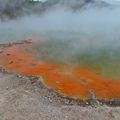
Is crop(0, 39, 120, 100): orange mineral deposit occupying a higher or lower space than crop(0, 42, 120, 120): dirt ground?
lower

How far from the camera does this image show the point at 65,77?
17000 millimetres

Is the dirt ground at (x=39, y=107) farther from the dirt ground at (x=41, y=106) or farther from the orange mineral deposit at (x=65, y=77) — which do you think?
the orange mineral deposit at (x=65, y=77)

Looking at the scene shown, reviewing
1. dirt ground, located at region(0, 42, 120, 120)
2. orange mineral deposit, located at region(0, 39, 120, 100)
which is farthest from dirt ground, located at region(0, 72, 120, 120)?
orange mineral deposit, located at region(0, 39, 120, 100)

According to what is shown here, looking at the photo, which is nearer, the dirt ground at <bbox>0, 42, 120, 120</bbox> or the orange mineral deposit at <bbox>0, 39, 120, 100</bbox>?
the dirt ground at <bbox>0, 42, 120, 120</bbox>

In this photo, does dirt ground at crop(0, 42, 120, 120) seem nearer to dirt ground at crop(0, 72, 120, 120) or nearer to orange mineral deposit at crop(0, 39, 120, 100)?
dirt ground at crop(0, 72, 120, 120)

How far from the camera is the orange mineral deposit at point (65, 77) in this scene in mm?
15359

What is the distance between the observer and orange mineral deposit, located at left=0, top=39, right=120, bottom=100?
50.4 feet

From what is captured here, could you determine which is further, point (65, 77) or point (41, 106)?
point (65, 77)

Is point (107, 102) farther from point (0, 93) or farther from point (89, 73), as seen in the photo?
point (0, 93)

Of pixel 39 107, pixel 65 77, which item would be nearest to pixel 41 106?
pixel 39 107

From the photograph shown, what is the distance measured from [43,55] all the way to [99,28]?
1080 cm

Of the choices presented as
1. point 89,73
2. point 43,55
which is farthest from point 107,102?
point 43,55

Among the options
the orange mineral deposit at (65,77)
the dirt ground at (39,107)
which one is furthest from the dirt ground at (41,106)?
the orange mineral deposit at (65,77)

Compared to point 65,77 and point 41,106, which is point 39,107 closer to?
point 41,106
